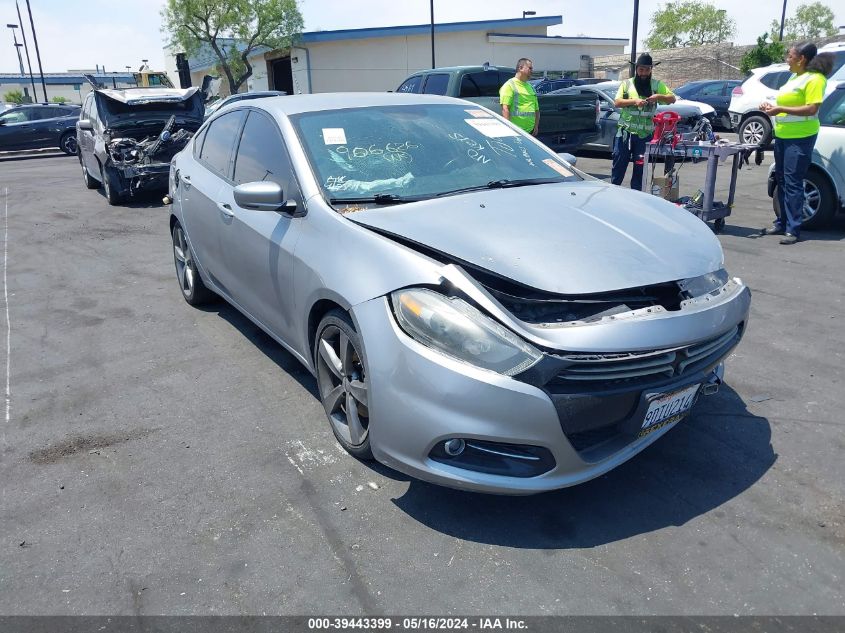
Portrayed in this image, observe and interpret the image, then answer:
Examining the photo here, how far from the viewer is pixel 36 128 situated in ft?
73.3

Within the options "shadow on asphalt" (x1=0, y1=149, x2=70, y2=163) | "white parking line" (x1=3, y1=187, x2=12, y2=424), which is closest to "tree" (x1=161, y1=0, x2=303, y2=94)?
"shadow on asphalt" (x1=0, y1=149, x2=70, y2=163)

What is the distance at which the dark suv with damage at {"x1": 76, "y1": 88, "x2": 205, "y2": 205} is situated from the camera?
10.8 metres

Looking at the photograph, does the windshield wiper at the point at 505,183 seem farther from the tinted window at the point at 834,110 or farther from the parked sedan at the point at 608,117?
the parked sedan at the point at 608,117

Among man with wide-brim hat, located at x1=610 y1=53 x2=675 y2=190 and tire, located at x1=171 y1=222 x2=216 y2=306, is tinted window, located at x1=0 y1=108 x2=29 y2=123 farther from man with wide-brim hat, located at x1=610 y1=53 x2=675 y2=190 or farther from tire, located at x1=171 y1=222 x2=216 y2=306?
man with wide-brim hat, located at x1=610 y1=53 x2=675 y2=190

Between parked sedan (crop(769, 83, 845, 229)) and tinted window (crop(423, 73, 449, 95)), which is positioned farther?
tinted window (crop(423, 73, 449, 95))

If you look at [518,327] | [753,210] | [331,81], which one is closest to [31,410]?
[518,327]

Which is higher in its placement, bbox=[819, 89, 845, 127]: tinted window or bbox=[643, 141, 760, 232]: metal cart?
bbox=[819, 89, 845, 127]: tinted window

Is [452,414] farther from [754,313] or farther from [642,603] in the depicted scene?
[754,313]

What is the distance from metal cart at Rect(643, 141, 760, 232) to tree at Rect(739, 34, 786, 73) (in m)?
33.5

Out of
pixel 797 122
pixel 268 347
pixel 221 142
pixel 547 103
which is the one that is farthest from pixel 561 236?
pixel 547 103

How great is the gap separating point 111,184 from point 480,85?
6852 mm

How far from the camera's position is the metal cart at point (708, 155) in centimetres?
709

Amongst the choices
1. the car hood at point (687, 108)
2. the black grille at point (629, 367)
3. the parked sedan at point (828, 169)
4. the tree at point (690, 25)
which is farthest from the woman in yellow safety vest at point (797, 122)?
the tree at point (690, 25)

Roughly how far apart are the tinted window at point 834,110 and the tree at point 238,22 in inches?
1313
